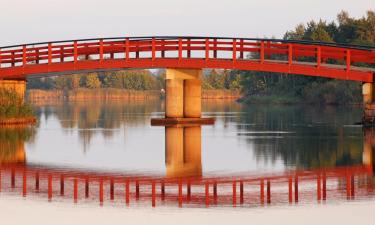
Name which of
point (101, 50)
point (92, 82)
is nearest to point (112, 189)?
point (101, 50)

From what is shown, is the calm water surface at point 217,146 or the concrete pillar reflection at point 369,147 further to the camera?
the concrete pillar reflection at point 369,147

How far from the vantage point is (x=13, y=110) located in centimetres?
5350

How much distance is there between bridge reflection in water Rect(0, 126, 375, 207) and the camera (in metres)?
22.7

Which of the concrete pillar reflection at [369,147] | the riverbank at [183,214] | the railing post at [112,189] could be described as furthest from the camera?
the concrete pillar reflection at [369,147]

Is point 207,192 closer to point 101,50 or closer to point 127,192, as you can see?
point 127,192

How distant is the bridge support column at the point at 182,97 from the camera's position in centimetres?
5506

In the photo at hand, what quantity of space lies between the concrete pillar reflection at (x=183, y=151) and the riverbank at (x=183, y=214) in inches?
256

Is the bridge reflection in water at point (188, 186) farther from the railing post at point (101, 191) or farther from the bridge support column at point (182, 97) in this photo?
the bridge support column at point (182, 97)

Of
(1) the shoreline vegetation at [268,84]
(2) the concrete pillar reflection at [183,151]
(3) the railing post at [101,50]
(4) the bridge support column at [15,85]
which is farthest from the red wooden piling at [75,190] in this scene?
(1) the shoreline vegetation at [268,84]

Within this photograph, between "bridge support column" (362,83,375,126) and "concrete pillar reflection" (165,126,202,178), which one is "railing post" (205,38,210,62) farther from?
"bridge support column" (362,83,375,126)

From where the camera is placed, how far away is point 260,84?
134 metres

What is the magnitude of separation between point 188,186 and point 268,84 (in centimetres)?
10684

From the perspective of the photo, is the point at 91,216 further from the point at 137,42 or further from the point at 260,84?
the point at 260,84

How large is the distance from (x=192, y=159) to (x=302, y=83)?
75.0 metres
